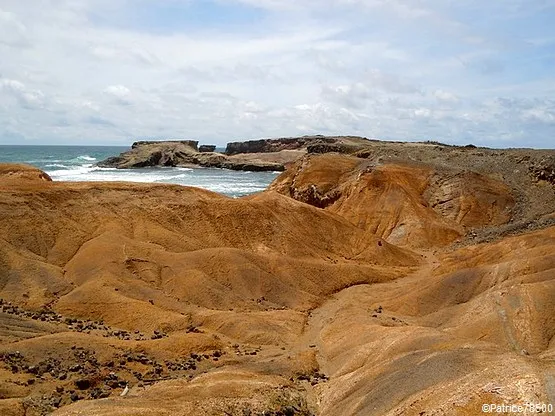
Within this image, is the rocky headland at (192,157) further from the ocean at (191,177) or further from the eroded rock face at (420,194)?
the eroded rock face at (420,194)

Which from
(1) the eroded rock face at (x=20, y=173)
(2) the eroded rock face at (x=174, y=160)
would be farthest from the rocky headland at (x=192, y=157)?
(1) the eroded rock face at (x=20, y=173)

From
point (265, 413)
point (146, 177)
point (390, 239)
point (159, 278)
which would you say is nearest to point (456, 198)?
point (390, 239)

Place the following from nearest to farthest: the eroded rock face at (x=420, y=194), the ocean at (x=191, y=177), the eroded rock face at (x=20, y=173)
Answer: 1. the eroded rock face at (x=20, y=173)
2. the eroded rock face at (x=420, y=194)
3. the ocean at (x=191, y=177)

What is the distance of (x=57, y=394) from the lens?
47.1 ft

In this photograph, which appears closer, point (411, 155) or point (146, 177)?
point (411, 155)

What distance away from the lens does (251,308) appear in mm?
24312

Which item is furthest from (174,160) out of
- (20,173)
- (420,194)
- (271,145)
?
(20,173)

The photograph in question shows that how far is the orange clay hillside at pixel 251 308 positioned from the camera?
13516 millimetres

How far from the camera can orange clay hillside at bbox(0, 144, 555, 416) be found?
532 inches

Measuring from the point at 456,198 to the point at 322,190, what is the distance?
453 inches

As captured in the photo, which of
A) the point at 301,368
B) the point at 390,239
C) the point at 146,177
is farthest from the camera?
the point at 146,177

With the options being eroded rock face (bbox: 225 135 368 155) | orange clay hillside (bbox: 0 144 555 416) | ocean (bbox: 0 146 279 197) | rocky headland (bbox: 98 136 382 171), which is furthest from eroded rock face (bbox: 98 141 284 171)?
orange clay hillside (bbox: 0 144 555 416)

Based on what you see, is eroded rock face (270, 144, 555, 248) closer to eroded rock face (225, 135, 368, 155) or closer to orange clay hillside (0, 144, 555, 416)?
orange clay hillside (0, 144, 555, 416)

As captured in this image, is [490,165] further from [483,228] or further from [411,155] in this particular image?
[483,228]
